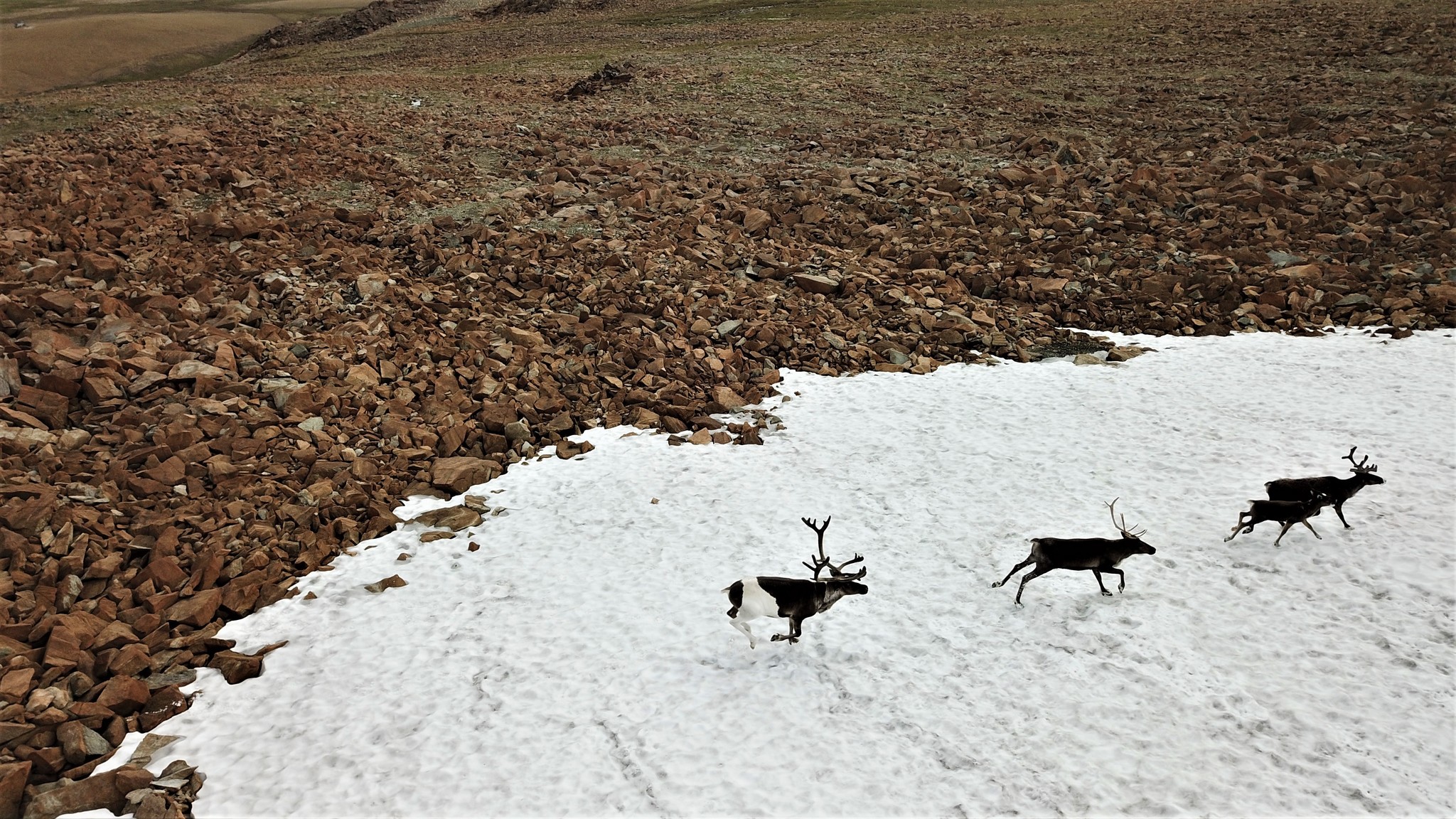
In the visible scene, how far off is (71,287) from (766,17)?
4685 centimetres

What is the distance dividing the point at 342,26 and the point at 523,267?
216ft

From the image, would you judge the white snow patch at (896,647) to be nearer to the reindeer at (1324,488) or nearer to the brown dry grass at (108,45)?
the reindeer at (1324,488)

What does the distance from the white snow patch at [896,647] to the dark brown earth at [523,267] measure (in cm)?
154

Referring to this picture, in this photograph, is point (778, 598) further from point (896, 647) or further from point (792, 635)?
point (896, 647)

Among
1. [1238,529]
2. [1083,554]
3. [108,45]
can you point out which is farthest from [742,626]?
[108,45]

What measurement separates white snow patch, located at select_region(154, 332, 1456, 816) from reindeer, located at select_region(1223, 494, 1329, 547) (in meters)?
0.39

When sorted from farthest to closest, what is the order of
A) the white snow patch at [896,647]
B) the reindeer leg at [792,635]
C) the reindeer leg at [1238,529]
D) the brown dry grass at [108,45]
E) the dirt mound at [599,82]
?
1. the brown dry grass at [108,45]
2. the dirt mound at [599,82]
3. the reindeer leg at [1238,529]
4. the reindeer leg at [792,635]
5. the white snow patch at [896,647]

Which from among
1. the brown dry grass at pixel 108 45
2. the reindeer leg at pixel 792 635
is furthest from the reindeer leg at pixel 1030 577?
the brown dry grass at pixel 108 45

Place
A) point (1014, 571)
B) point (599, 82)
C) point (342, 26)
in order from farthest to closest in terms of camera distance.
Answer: point (342, 26) → point (599, 82) → point (1014, 571)

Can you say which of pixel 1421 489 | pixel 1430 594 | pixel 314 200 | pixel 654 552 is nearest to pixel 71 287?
pixel 314 200

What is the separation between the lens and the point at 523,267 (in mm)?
18641

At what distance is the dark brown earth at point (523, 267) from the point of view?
35.7 ft

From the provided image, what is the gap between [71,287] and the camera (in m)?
15.6

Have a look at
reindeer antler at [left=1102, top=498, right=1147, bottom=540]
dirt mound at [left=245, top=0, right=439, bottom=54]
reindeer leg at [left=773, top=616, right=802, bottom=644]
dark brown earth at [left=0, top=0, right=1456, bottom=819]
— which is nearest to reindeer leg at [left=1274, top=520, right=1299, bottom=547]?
reindeer antler at [left=1102, top=498, right=1147, bottom=540]
